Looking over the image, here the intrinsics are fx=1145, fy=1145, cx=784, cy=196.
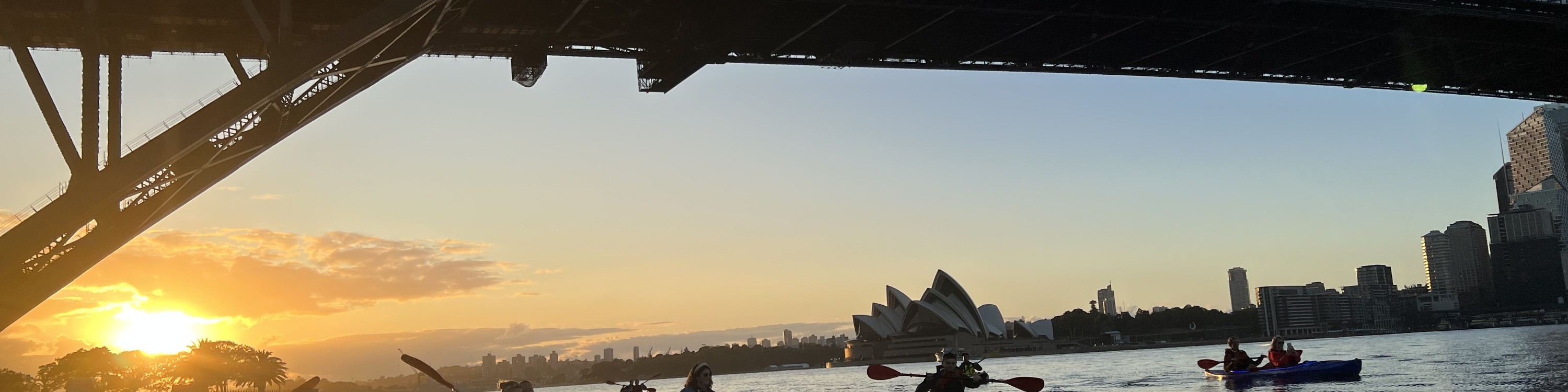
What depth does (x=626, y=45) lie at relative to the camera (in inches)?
1123

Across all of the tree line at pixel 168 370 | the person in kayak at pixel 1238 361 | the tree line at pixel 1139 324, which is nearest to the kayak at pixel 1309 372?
the person in kayak at pixel 1238 361

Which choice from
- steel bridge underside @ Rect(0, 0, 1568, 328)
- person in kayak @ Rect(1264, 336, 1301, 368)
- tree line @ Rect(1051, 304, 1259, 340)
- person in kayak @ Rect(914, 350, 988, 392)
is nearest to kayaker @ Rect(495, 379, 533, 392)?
person in kayak @ Rect(914, 350, 988, 392)

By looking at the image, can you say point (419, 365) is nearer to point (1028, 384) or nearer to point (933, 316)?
point (1028, 384)

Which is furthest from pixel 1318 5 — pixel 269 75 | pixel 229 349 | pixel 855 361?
pixel 855 361

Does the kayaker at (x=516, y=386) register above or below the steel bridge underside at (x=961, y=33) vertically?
below

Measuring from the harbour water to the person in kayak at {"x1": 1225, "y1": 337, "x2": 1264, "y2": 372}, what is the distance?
68.4 inches

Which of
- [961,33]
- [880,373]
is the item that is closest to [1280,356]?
[961,33]

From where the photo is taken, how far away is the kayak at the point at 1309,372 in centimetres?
3369

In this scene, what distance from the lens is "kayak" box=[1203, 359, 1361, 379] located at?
33688mm

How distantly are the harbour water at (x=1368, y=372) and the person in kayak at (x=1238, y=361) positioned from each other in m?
1.74

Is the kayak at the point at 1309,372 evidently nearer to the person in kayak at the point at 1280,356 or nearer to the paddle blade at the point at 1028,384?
the person in kayak at the point at 1280,356

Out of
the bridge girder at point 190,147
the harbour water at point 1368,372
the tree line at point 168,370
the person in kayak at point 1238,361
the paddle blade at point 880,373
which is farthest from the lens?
the tree line at point 168,370

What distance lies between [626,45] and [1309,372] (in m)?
22.6

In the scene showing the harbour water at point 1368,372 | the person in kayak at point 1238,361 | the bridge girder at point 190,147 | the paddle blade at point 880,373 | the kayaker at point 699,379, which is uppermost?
the bridge girder at point 190,147
